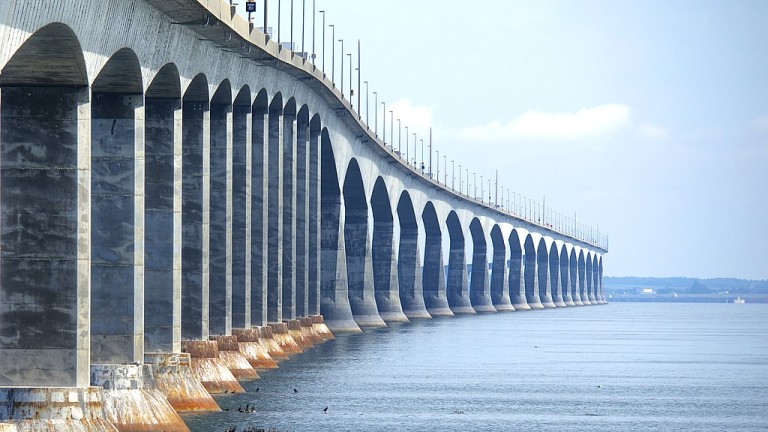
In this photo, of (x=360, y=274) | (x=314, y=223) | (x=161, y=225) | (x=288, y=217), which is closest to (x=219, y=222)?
(x=161, y=225)

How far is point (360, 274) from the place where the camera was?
366ft

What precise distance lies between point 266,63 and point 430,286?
313ft

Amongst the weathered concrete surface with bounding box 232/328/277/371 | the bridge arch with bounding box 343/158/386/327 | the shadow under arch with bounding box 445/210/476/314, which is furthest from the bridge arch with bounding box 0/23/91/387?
the shadow under arch with bounding box 445/210/476/314

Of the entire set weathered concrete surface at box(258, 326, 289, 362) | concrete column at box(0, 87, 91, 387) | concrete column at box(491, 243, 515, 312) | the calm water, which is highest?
concrete column at box(491, 243, 515, 312)

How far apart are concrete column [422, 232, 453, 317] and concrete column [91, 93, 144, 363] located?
378 ft

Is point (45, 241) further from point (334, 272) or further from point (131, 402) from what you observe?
point (334, 272)

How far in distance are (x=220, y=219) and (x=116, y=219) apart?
17.4m

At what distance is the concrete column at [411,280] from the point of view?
143250 mm

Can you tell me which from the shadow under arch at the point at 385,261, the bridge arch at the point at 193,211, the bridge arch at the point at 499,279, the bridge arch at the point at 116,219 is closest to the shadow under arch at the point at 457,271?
the bridge arch at the point at 499,279

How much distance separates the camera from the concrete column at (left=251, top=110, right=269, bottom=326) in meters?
68.6

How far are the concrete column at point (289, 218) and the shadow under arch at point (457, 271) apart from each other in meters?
89.0

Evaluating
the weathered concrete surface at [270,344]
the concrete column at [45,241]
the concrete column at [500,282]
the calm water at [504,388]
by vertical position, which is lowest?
the calm water at [504,388]

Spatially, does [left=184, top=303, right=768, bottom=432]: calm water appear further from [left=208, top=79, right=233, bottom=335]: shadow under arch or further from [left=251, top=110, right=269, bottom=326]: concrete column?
[left=208, top=79, right=233, bottom=335]: shadow under arch

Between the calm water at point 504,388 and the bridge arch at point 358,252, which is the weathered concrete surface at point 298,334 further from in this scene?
the bridge arch at point 358,252
